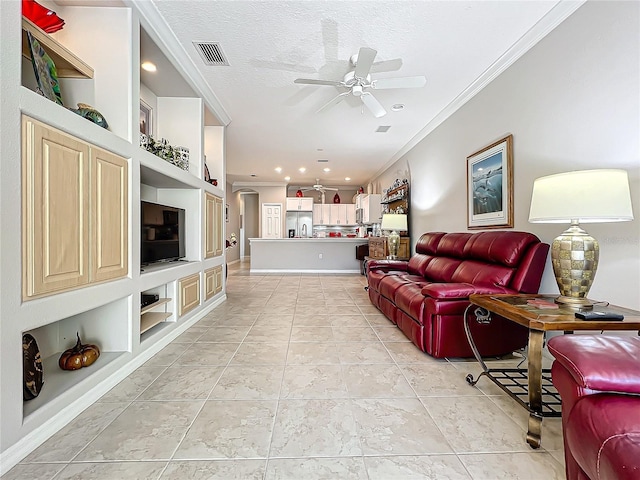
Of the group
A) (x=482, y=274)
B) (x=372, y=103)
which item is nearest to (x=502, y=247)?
(x=482, y=274)

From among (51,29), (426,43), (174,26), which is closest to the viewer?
(51,29)

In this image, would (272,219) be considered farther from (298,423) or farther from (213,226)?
(298,423)

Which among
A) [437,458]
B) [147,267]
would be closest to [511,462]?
[437,458]

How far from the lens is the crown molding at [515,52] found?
2.19 metres

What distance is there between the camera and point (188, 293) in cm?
323

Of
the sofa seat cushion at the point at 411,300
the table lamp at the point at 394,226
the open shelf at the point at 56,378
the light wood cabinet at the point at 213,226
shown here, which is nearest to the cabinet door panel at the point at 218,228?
the light wood cabinet at the point at 213,226

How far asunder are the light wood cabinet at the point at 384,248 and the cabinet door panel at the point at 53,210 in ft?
16.0

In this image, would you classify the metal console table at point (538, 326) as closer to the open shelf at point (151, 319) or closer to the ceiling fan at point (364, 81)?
the ceiling fan at point (364, 81)

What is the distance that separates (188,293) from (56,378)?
1525mm

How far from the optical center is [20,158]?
1.33m

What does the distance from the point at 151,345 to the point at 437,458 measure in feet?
7.35

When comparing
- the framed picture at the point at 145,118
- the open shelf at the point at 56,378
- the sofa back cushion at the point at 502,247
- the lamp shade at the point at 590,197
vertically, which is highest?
the framed picture at the point at 145,118

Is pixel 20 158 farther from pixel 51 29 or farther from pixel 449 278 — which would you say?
pixel 449 278

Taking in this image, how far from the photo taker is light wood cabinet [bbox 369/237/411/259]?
18.7 ft
